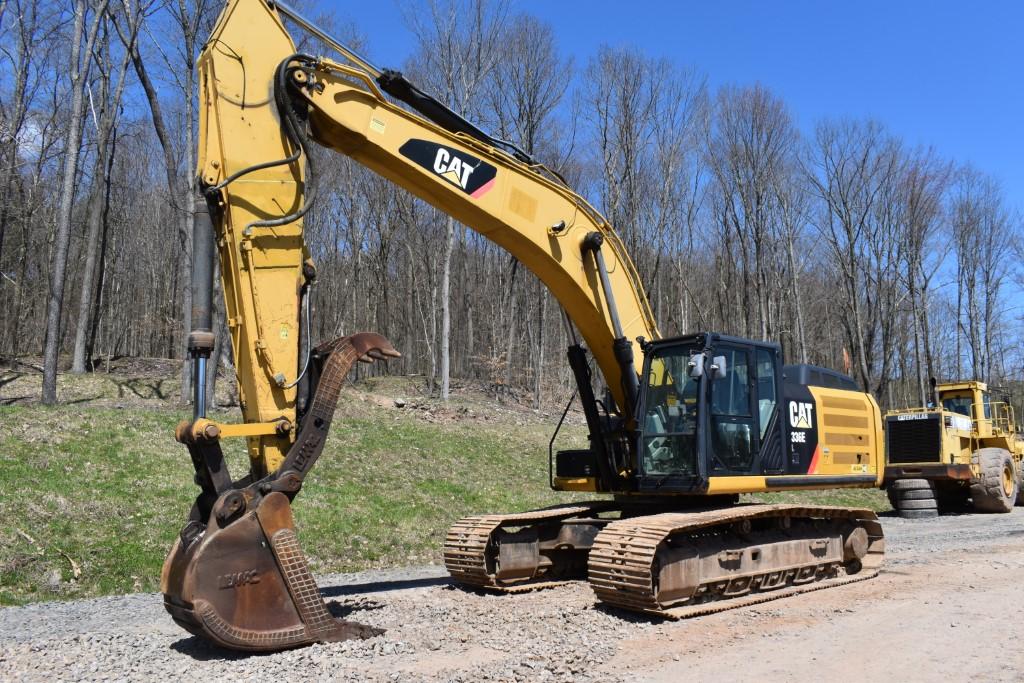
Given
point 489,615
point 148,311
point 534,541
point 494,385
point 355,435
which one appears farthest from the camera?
point 148,311

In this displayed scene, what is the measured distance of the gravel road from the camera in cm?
554

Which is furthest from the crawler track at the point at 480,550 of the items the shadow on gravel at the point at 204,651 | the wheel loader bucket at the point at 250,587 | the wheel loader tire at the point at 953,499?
the wheel loader tire at the point at 953,499

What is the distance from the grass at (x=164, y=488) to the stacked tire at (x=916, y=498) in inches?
73.8

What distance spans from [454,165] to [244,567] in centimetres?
387

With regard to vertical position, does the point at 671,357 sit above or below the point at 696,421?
above

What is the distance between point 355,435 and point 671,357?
10.2 metres

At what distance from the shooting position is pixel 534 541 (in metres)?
8.82

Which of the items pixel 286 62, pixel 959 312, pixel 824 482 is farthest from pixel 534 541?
pixel 959 312

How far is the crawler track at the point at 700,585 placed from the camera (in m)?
Result: 6.98

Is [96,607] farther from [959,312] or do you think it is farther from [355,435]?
[959,312]

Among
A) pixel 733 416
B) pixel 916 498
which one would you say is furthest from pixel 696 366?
pixel 916 498

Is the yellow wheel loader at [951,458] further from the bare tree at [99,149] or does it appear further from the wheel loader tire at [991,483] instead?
the bare tree at [99,149]

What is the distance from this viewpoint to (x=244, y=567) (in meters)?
5.69

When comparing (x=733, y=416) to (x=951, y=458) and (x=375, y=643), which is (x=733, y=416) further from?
(x=951, y=458)
